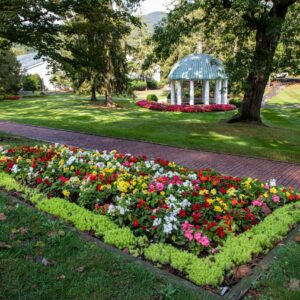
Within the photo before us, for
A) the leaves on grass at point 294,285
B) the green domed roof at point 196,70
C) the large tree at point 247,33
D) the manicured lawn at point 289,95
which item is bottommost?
the manicured lawn at point 289,95

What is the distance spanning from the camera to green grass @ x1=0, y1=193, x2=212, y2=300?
297cm

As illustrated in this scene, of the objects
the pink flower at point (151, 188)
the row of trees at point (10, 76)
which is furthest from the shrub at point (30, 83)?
the pink flower at point (151, 188)

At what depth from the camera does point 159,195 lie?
4.89 meters

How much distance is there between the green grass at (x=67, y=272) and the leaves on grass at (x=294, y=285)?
2.76ft

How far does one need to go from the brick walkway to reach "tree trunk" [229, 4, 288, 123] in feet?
17.4

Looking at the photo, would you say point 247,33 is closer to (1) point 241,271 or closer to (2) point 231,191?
(2) point 231,191

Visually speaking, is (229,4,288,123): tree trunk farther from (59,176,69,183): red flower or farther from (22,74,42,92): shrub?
(22,74,42,92): shrub

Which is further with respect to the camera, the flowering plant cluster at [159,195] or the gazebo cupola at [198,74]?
the gazebo cupola at [198,74]

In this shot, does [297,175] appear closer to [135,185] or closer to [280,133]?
[135,185]

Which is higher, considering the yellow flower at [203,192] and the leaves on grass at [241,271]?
the yellow flower at [203,192]

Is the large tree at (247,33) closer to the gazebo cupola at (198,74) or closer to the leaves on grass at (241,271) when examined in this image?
the gazebo cupola at (198,74)

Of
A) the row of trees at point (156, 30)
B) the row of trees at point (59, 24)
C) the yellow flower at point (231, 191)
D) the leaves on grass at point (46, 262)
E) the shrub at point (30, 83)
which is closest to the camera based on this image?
the leaves on grass at point (46, 262)

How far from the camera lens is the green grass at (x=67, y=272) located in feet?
9.73

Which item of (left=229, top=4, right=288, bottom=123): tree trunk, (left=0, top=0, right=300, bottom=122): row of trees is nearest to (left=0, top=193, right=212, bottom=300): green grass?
(left=0, top=0, right=300, bottom=122): row of trees
